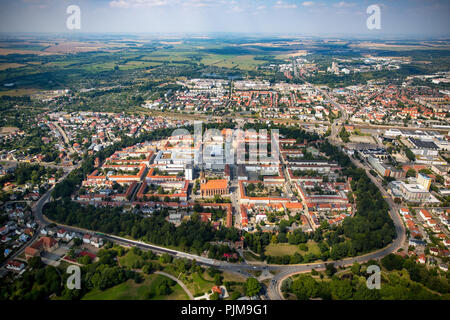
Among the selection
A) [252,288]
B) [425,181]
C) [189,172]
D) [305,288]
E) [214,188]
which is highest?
[189,172]

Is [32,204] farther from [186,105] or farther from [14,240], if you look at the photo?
[186,105]

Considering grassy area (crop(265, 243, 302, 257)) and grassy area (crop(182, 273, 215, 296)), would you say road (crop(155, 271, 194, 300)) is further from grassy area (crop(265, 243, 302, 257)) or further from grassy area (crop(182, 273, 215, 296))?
grassy area (crop(265, 243, 302, 257))

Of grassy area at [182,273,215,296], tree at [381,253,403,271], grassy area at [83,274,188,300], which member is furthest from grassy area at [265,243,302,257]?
grassy area at [83,274,188,300]

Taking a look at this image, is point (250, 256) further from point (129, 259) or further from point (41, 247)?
point (41, 247)

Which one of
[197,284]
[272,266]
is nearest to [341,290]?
[272,266]

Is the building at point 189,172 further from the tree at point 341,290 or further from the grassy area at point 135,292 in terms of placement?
the tree at point 341,290
